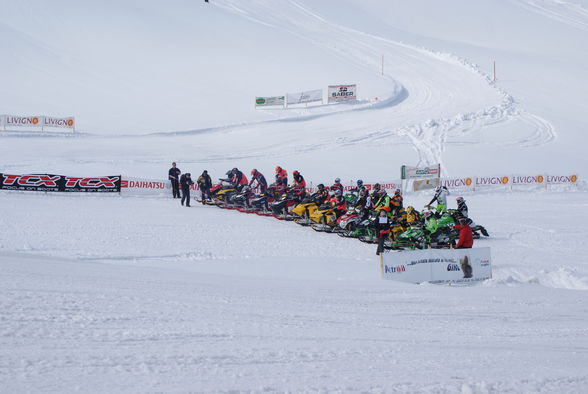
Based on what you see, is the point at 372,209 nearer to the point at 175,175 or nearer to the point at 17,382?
the point at 175,175

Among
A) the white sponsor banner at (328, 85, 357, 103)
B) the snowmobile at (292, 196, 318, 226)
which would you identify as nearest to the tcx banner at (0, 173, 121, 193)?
the snowmobile at (292, 196, 318, 226)

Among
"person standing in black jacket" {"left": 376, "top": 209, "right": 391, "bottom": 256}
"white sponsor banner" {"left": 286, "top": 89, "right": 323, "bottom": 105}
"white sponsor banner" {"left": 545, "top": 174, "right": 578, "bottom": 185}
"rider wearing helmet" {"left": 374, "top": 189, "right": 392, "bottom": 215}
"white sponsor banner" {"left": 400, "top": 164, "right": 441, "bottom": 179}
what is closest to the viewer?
"person standing in black jacket" {"left": 376, "top": 209, "right": 391, "bottom": 256}

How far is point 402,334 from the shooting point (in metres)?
6.77

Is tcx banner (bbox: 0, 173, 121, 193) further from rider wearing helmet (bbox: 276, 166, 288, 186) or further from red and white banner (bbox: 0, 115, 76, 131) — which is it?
red and white banner (bbox: 0, 115, 76, 131)

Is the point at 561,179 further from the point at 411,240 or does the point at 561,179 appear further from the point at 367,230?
the point at 411,240

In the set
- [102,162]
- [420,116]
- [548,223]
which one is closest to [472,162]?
[420,116]

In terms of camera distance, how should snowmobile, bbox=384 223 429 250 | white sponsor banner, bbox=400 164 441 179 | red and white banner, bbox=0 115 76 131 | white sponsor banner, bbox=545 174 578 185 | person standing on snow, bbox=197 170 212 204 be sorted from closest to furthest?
snowmobile, bbox=384 223 429 250, person standing on snow, bbox=197 170 212 204, white sponsor banner, bbox=400 164 441 179, white sponsor banner, bbox=545 174 578 185, red and white banner, bbox=0 115 76 131

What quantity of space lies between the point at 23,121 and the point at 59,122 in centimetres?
180

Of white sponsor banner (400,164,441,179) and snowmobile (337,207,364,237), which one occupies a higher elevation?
white sponsor banner (400,164,441,179)

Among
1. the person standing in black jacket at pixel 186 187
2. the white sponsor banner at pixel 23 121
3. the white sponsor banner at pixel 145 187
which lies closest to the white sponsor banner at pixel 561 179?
the person standing in black jacket at pixel 186 187

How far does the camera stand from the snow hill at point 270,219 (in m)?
5.47

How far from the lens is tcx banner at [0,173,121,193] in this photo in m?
20.4

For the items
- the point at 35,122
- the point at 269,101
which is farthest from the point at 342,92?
the point at 35,122

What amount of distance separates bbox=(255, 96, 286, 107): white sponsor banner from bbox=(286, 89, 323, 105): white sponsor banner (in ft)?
1.83
